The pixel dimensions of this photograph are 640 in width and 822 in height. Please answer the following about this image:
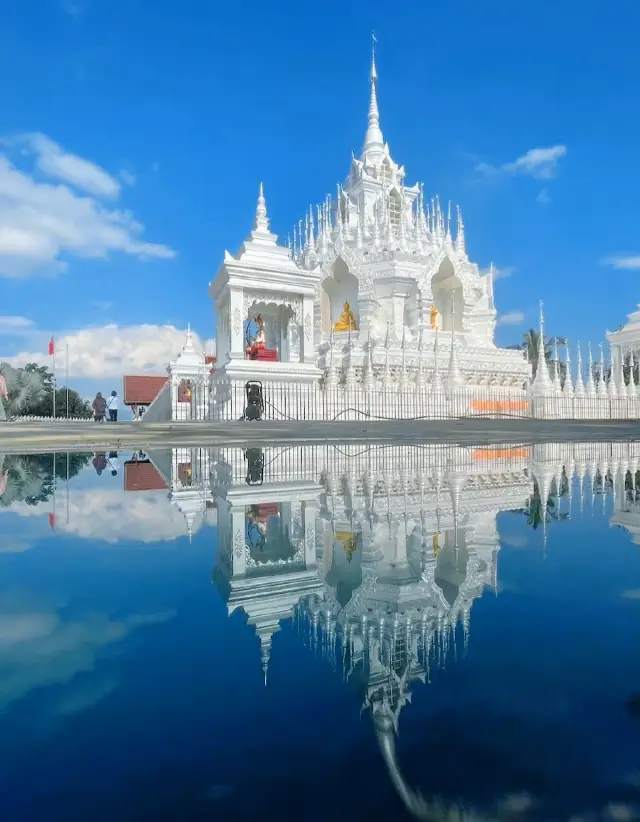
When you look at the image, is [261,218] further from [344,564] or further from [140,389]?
[140,389]

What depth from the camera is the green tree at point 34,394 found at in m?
37.4

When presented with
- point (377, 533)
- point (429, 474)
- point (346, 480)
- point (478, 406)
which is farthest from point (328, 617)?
point (478, 406)

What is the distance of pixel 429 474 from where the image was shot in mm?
4492

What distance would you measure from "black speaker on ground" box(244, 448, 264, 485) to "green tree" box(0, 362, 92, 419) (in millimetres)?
31851

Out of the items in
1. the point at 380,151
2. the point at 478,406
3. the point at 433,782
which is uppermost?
the point at 380,151

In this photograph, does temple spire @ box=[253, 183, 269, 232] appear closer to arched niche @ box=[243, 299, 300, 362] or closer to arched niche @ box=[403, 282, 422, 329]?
arched niche @ box=[243, 299, 300, 362]

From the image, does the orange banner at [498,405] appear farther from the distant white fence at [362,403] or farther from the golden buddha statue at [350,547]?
the golden buddha statue at [350,547]

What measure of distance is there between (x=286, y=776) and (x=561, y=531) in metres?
2.01

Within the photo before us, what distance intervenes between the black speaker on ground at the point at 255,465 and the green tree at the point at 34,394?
31851 millimetres

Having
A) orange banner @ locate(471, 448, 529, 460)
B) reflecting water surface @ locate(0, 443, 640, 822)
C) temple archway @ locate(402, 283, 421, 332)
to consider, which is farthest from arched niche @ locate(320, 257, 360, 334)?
reflecting water surface @ locate(0, 443, 640, 822)

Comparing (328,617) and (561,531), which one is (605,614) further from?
(561,531)

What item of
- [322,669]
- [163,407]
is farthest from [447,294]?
[322,669]

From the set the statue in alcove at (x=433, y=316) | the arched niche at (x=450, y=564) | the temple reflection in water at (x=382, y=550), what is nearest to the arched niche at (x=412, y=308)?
the statue in alcove at (x=433, y=316)

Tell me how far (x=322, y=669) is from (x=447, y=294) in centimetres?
2786
